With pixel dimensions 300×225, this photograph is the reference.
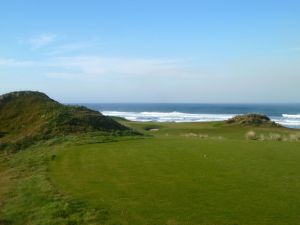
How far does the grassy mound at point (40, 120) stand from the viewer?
25.7 m

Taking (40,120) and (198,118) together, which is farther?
(198,118)

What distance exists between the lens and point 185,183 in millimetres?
11789

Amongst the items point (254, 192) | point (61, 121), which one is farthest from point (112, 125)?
point (254, 192)

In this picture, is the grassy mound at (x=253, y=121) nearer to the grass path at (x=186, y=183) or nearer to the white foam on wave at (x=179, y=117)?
the grass path at (x=186, y=183)

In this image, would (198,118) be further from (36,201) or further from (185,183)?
(36,201)

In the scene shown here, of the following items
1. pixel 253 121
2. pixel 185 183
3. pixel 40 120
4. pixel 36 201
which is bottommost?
pixel 36 201

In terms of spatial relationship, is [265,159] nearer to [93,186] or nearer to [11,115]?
[93,186]

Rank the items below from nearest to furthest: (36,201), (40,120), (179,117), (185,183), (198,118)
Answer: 1. (36,201)
2. (185,183)
3. (40,120)
4. (198,118)
5. (179,117)

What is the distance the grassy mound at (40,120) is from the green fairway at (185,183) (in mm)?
7033

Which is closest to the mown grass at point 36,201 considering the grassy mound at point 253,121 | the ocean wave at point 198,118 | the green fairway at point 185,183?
the green fairway at point 185,183

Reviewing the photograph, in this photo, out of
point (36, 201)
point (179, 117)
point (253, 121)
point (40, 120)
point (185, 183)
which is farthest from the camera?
point (179, 117)

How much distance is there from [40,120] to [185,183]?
18.8 m

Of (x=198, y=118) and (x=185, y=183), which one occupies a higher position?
(x=198, y=118)

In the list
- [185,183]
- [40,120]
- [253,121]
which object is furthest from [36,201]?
[253,121]
